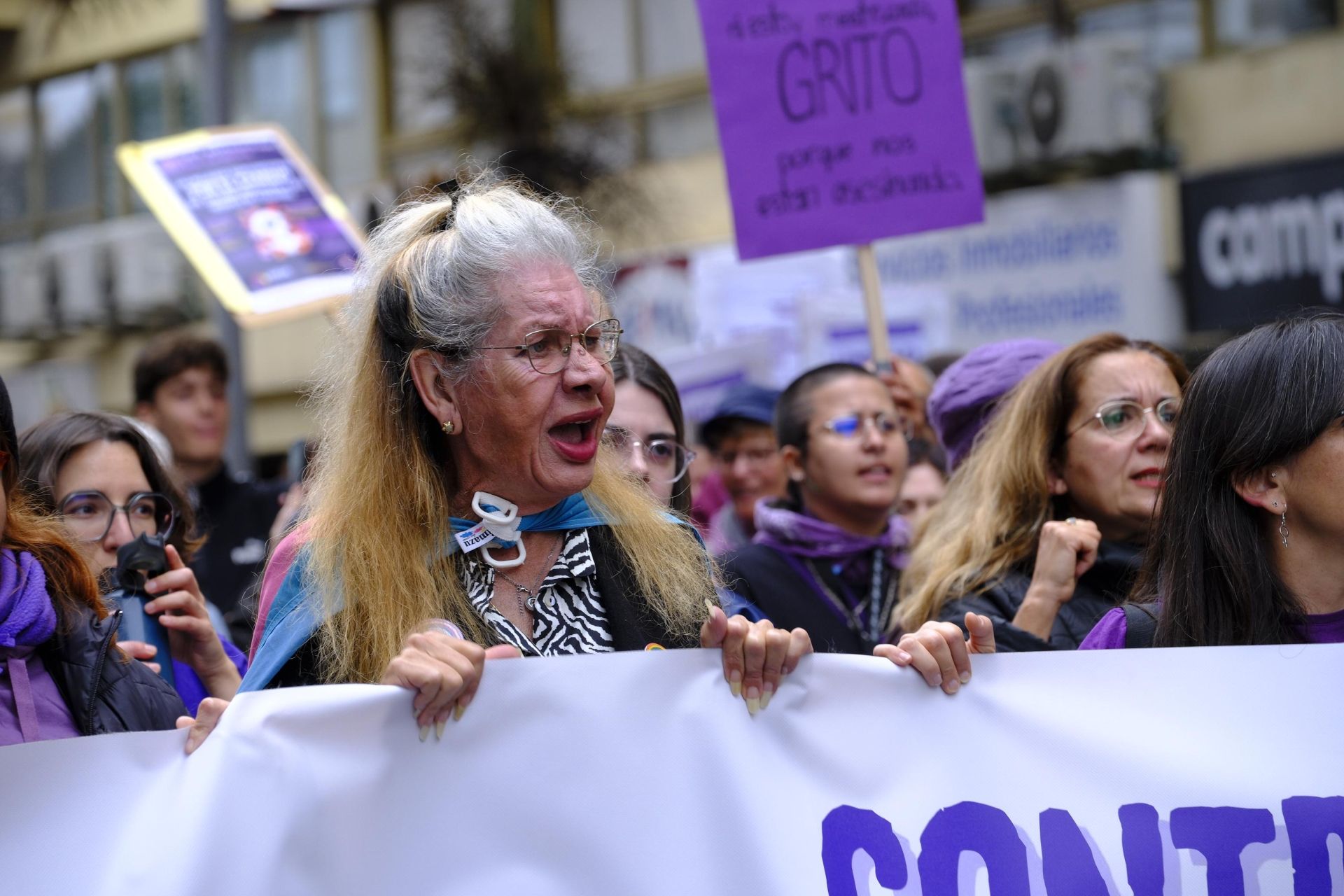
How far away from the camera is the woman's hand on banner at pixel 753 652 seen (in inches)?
89.8

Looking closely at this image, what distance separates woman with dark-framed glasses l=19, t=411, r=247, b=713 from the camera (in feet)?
10.8

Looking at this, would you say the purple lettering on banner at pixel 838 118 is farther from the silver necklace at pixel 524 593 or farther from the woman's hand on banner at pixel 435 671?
the woman's hand on banner at pixel 435 671

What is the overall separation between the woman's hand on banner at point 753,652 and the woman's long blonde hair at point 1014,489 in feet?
3.50

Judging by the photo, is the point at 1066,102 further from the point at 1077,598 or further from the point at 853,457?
the point at 1077,598

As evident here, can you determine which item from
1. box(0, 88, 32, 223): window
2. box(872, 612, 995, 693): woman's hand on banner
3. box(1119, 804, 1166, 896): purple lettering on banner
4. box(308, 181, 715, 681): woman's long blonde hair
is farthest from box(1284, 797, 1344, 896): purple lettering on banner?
box(0, 88, 32, 223): window

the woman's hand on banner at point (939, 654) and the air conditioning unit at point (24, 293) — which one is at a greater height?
the air conditioning unit at point (24, 293)

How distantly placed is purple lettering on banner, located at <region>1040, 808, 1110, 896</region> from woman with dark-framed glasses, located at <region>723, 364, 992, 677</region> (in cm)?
163

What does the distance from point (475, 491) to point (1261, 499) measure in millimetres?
1163

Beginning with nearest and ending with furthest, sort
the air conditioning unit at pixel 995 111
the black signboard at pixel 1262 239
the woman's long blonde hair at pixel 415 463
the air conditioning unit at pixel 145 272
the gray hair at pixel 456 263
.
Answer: the woman's long blonde hair at pixel 415 463
the gray hair at pixel 456 263
the black signboard at pixel 1262 239
the air conditioning unit at pixel 995 111
the air conditioning unit at pixel 145 272

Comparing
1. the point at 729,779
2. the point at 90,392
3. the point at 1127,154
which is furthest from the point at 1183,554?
the point at 90,392

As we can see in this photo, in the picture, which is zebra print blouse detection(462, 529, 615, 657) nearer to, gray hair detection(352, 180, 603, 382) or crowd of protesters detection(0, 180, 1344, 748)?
crowd of protesters detection(0, 180, 1344, 748)

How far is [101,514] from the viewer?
3.49 m

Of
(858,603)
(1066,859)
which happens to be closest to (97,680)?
(1066,859)

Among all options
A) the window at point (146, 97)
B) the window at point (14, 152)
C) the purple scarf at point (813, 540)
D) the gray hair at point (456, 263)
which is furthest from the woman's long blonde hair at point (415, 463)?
the window at point (14, 152)
